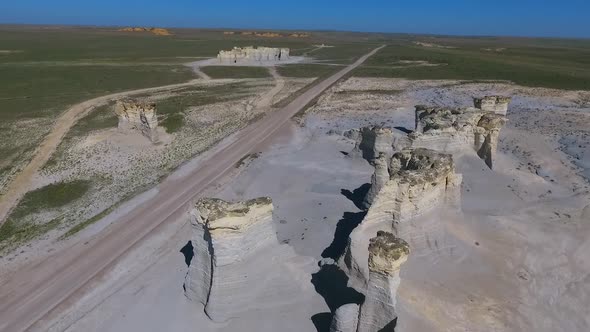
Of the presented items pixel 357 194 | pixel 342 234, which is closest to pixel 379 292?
pixel 342 234

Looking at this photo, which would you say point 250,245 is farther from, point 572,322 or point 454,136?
point 454,136

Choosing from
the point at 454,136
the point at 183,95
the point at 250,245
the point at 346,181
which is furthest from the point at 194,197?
the point at 183,95

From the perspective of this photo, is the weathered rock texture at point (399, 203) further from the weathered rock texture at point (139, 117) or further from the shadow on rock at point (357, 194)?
the weathered rock texture at point (139, 117)

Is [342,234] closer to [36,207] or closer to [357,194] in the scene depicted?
[357,194]

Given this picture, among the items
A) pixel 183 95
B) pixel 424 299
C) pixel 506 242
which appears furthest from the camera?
pixel 183 95

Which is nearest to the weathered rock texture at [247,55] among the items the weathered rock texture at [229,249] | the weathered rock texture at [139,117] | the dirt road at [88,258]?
the weathered rock texture at [139,117]
